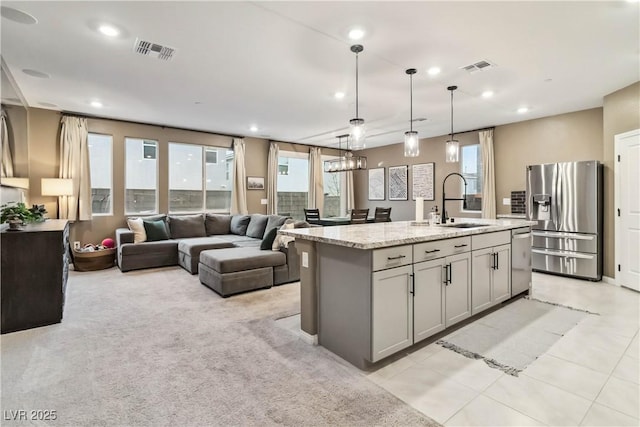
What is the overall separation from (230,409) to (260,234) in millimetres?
4326

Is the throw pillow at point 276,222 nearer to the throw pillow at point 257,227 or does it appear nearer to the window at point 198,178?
the throw pillow at point 257,227

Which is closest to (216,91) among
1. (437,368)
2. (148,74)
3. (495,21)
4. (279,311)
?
(148,74)

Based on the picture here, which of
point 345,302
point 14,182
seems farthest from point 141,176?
point 345,302

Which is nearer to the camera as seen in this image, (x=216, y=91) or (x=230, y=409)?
(x=230, y=409)

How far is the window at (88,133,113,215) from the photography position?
19.6ft

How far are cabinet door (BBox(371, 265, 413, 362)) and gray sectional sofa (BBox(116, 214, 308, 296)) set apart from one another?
7.63ft

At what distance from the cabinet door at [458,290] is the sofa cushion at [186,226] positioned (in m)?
5.13

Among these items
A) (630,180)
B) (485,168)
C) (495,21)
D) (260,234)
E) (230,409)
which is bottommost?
(230,409)

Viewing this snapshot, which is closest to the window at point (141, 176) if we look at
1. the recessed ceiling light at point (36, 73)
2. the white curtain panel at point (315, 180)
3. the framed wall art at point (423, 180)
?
the recessed ceiling light at point (36, 73)

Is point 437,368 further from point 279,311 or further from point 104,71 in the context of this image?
point 104,71

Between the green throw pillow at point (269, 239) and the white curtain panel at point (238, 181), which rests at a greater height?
the white curtain panel at point (238, 181)

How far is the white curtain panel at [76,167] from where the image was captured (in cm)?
550

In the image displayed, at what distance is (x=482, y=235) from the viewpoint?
318cm

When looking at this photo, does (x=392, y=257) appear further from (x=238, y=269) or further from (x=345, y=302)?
(x=238, y=269)
